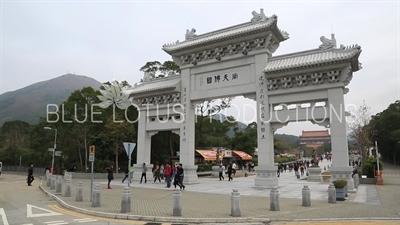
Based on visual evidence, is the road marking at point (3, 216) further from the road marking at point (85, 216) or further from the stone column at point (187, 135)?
the stone column at point (187, 135)

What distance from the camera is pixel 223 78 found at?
21484 mm

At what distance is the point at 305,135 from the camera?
93.3 metres

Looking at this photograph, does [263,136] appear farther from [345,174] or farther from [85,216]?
[85,216]

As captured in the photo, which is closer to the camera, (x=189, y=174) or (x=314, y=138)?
(x=189, y=174)

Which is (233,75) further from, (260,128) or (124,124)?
(124,124)

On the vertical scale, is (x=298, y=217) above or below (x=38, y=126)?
below

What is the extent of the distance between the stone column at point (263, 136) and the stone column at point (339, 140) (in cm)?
345

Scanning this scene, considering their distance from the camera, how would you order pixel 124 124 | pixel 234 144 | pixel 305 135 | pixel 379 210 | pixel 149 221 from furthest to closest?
pixel 305 135
pixel 234 144
pixel 124 124
pixel 379 210
pixel 149 221

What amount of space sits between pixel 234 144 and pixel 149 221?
49849 millimetres

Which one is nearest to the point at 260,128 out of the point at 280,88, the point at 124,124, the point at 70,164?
the point at 280,88

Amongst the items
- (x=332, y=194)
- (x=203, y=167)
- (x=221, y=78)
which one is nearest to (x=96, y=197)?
(x=332, y=194)

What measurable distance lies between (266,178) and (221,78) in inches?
301

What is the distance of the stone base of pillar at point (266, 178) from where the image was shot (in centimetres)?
1806

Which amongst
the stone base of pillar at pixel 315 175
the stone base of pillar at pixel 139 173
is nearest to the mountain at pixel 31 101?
the stone base of pillar at pixel 139 173
